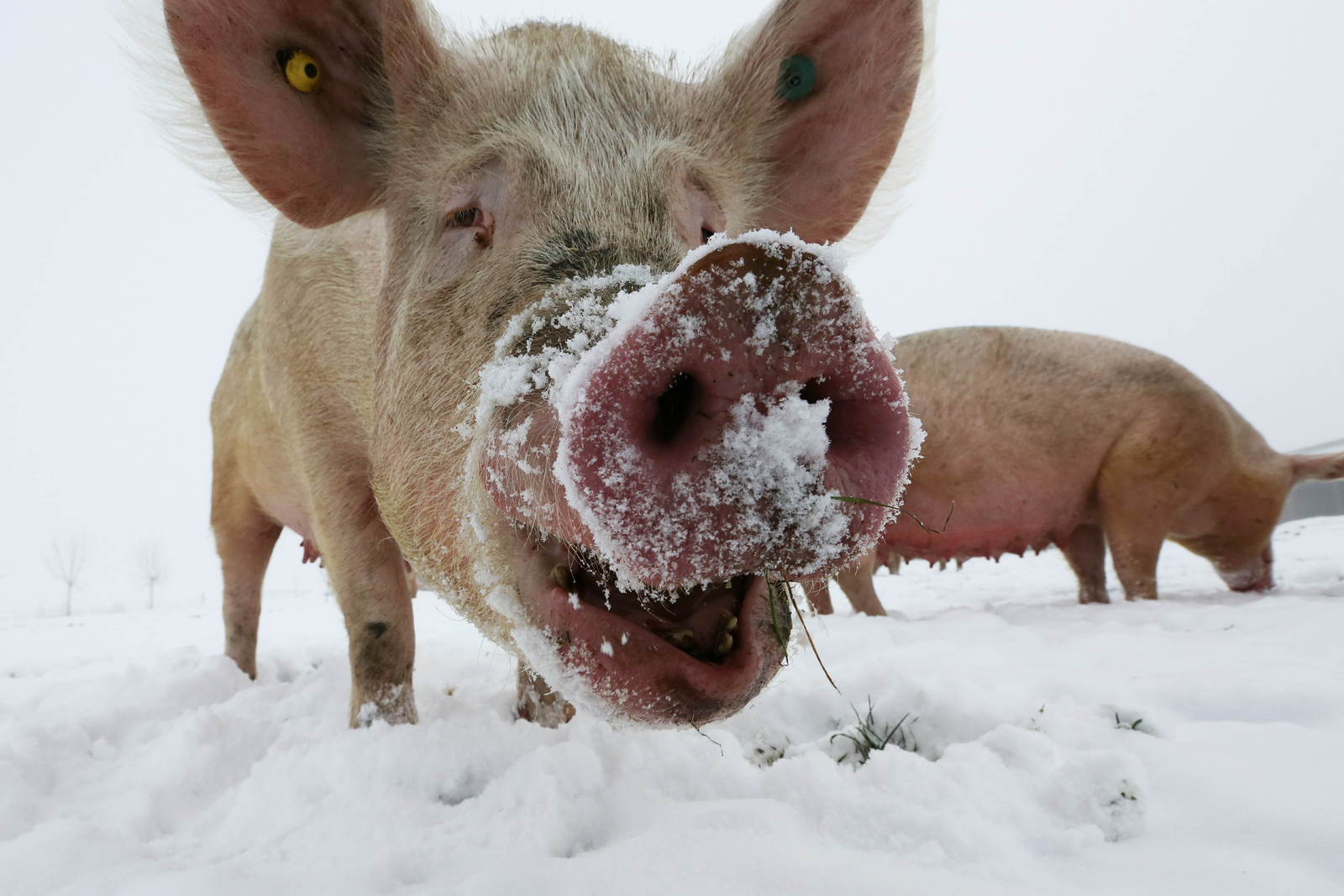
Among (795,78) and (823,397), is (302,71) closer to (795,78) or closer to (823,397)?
(795,78)

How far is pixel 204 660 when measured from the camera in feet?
11.7

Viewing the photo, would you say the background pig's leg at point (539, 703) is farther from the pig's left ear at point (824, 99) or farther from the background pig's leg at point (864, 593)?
the background pig's leg at point (864, 593)

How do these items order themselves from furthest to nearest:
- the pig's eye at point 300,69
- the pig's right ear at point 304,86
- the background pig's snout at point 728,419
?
the pig's eye at point 300,69 < the pig's right ear at point 304,86 < the background pig's snout at point 728,419

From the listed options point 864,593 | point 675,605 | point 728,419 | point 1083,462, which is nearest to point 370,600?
point 675,605

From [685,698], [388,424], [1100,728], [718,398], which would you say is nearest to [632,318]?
[718,398]

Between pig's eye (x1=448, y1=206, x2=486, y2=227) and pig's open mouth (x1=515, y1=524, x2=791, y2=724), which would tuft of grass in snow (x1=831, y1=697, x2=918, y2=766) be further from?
pig's eye (x1=448, y1=206, x2=486, y2=227)

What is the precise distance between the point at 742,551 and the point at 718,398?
0.23m

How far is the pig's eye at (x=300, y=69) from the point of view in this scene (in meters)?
2.07

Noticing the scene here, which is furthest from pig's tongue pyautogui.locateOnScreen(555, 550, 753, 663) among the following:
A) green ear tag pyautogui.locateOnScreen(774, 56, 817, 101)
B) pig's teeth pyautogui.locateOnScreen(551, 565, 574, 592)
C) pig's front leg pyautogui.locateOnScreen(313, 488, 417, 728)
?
green ear tag pyautogui.locateOnScreen(774, 56, 817, 101)

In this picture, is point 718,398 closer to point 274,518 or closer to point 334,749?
point 334,749

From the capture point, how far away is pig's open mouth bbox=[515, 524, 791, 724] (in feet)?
4.12

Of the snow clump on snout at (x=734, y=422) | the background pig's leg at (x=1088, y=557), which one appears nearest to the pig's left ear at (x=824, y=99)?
the snow clump on snout at (x=734, y=422)

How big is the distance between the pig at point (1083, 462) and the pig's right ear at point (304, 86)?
420 cm

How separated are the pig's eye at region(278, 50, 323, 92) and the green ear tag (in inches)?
60.2
